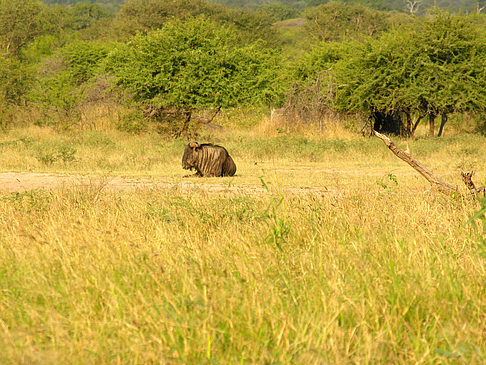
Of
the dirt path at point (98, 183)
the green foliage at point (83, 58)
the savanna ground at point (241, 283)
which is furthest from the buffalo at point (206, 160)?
the green foliage at point (83, 58)

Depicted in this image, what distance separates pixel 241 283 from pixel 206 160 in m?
9.29

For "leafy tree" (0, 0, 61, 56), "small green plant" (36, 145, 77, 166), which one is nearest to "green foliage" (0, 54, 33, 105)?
"small green plant" (36, 145, 77, 166)

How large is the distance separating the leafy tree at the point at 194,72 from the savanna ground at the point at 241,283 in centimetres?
1453

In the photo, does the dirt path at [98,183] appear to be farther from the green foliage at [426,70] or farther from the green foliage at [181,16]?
the green foliage at [181,16]

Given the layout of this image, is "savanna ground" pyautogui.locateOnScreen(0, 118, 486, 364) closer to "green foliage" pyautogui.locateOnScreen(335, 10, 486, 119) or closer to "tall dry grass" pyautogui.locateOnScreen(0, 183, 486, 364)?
"tall dry grass" pyautogui.locateOnScreen(0, 183, 486, 364)

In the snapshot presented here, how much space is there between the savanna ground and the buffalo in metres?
5.74

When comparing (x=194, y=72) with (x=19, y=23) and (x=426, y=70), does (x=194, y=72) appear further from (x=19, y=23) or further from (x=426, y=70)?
(x=19, y=23)

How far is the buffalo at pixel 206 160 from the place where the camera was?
1262cm

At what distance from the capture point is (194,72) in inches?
829

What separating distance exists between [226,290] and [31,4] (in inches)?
2410

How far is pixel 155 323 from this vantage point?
9.82ft

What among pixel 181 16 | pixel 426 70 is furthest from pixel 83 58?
pixel 181 16

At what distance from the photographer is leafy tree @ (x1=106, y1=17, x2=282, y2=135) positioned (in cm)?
2095

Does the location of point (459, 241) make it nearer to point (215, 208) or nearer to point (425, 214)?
point (425, 214)
